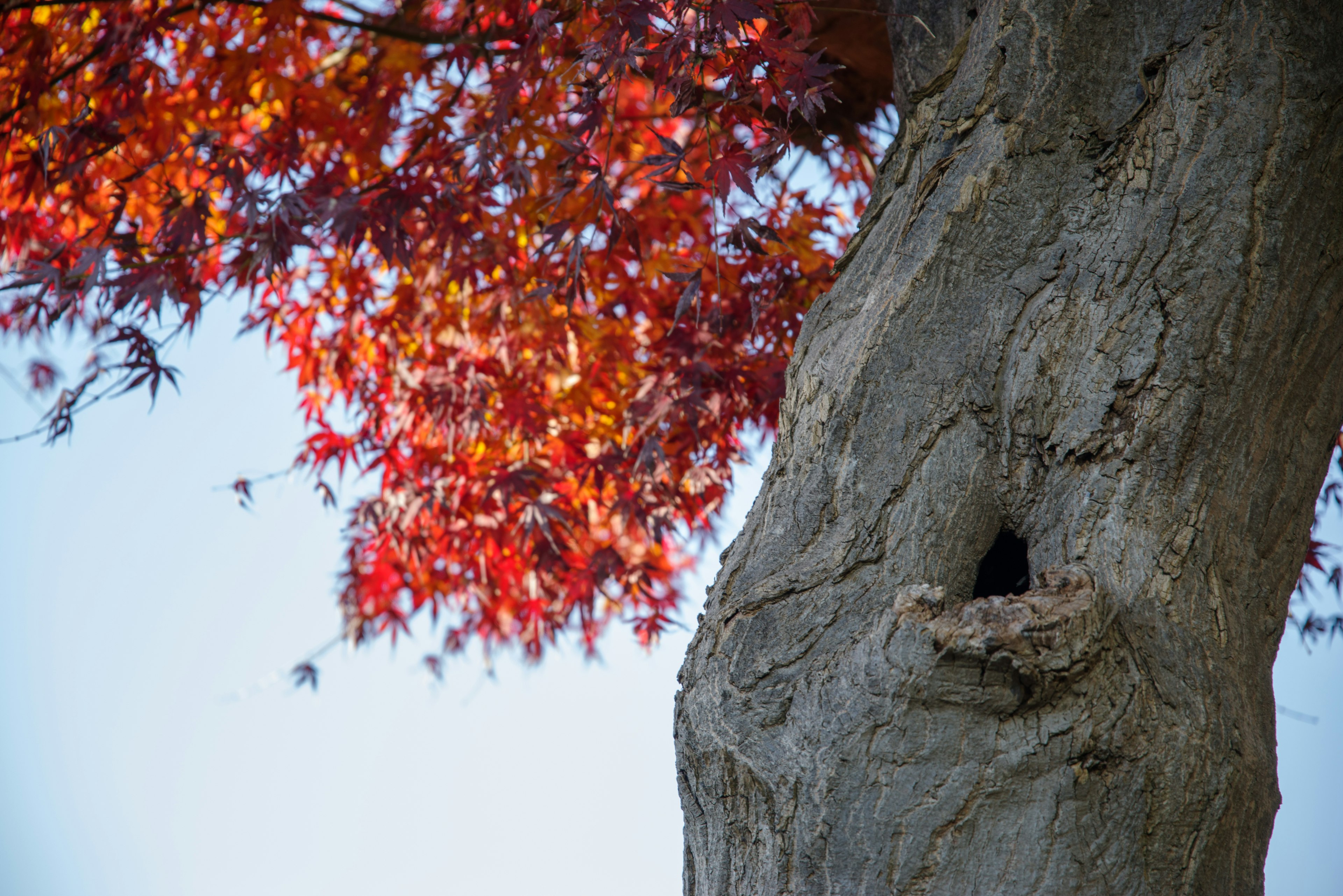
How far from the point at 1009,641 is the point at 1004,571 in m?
0.36

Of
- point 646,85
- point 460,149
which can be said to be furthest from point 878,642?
point 646,85

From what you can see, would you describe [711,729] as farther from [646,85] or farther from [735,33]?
[646,85]

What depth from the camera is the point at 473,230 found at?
256 centimetres

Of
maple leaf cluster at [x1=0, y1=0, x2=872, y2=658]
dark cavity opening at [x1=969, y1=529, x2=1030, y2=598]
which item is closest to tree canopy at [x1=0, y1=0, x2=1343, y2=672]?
maple leaf cluster at [x1=0, y1=0, x2=872, y2=658]

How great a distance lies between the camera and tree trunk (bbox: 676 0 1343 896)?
1.17 meters

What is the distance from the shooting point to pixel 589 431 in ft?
9.93

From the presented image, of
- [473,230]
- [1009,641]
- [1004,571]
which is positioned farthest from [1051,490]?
[473,230]

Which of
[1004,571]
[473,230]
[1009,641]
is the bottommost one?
[1009,641]

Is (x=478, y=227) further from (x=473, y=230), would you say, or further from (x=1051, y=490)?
(x=1051, y=490)

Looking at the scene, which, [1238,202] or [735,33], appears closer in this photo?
[1238,202]

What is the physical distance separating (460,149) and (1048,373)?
1.51 metres

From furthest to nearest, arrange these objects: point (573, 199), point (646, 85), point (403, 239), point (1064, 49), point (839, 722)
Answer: point (646, 85)
point (573, 199)
point (403, 239)
point (1064, 49)
point (839, 722)

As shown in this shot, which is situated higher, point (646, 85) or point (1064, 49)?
point (646, 85)

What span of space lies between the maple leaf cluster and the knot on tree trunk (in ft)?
2.97
